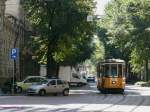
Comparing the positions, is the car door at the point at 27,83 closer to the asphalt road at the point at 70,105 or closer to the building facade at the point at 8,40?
the building facade at the point at 8,40

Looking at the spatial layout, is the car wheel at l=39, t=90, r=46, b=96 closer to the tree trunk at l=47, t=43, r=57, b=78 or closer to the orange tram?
the orange tram

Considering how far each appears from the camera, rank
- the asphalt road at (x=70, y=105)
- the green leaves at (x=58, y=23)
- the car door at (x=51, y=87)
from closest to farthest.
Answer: the asphalt road at (x=70, y=105), the car door at (x=51, y=87), the green leaves at (x=58, y=23)

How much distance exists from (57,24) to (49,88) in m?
8.37

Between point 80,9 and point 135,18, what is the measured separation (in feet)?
78.1

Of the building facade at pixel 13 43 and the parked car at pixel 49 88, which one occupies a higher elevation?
the building facade at pixel 13 43

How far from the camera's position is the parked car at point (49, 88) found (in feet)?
151

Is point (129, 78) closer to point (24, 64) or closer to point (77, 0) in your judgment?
point (24, 64)

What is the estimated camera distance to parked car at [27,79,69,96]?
46.1 meters

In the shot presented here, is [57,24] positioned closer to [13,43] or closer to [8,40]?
[8,40]

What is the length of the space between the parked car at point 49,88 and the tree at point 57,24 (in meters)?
7.68

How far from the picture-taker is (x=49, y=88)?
46844 mm

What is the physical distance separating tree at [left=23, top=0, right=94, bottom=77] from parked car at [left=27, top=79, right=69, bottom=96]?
7677 mm

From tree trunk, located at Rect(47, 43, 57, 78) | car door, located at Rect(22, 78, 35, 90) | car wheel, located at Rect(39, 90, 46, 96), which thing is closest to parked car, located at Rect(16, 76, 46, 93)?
car door, located at Rect(22, 78, 35, 90)

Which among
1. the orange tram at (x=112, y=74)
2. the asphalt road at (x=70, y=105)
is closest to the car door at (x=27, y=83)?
the orange tram at (x=112, y=74)
